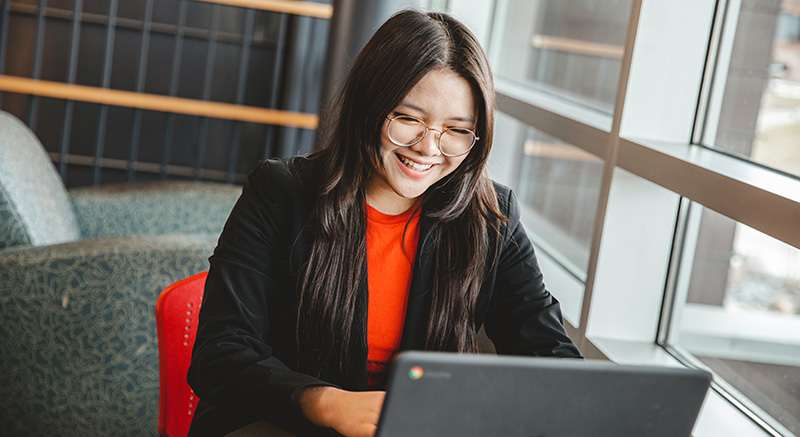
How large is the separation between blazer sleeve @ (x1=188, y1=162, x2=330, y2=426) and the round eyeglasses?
0.23 metres

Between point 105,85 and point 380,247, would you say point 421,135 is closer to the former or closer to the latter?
point 380,247

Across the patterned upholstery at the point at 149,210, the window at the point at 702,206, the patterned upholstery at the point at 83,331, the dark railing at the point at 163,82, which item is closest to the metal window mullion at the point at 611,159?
the window at the point at 702,206

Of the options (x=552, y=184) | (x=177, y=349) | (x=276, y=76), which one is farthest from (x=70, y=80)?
(x=177, y=349)

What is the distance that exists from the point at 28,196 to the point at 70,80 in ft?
5.96

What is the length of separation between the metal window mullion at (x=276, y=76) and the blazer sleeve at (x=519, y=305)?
2.58 meters

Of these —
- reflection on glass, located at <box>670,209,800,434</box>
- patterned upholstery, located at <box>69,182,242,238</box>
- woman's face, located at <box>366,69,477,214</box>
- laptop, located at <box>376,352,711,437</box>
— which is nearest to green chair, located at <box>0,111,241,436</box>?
patterned upholstery, located at <box>69,182,242,238</box>

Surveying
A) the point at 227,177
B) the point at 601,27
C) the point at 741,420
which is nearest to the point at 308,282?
the point at 741,420

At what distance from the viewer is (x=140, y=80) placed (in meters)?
3.82

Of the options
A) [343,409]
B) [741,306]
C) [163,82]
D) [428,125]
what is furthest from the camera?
[163,82]

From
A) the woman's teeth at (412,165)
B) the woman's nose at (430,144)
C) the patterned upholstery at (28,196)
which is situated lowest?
the patterned upholstery at (28,196)

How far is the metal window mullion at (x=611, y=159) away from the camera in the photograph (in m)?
1.52

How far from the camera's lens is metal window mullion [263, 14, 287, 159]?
386cm

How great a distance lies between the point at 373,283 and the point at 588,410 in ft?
2.05

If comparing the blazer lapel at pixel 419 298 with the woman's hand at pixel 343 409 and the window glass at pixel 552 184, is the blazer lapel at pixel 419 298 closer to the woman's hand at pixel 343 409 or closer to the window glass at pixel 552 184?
the woman's hand at pixel 343 409
